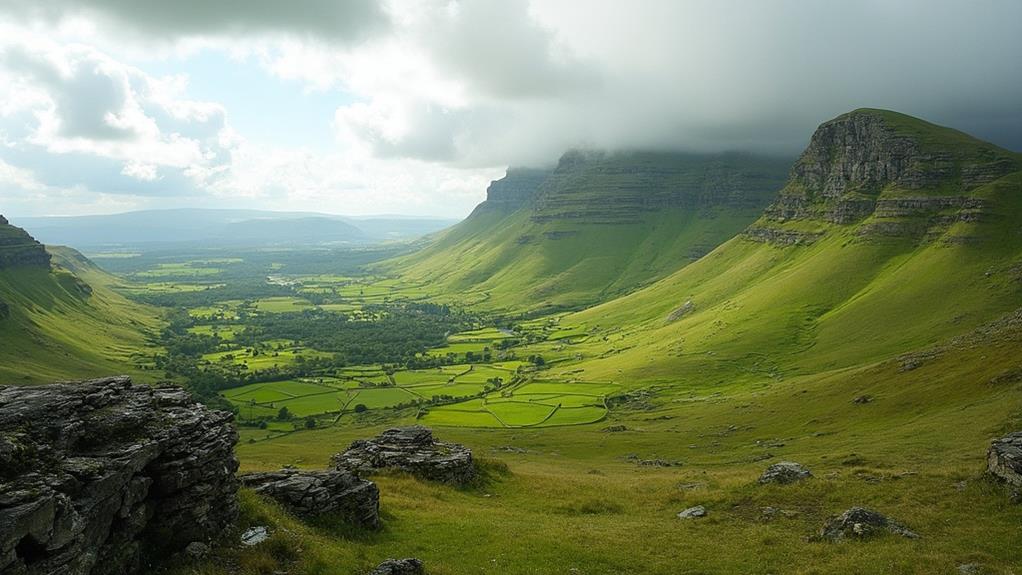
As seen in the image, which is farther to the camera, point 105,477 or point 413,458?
point 413,458

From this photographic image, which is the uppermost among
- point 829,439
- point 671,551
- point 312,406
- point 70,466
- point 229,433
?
point 70,466

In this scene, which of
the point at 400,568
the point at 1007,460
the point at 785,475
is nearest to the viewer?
the point at 400,568

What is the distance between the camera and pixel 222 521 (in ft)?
91.5

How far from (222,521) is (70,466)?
324 inches

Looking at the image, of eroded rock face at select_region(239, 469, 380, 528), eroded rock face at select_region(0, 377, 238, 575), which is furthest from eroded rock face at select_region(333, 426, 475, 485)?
eroded rock face at select_region(0, 377, 238, 575)

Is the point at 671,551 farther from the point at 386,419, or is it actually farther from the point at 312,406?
the point at 312,406

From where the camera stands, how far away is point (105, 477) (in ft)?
71.8

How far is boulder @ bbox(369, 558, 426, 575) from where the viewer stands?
26531 mm

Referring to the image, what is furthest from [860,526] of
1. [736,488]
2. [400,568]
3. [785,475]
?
[400,568]

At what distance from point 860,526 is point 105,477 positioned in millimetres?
37734

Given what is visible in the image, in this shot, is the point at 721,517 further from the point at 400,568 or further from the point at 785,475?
the point at 400,568

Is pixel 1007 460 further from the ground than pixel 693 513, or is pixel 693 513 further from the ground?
pixel 1007 460

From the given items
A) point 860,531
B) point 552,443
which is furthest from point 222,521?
point 552,443

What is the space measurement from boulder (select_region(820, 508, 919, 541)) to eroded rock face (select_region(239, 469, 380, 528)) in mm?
26778
